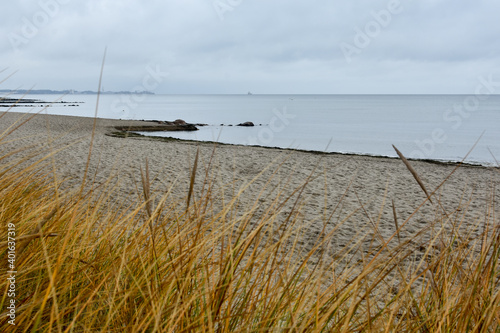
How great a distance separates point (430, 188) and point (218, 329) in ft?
30.3

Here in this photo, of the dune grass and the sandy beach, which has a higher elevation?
the dune grass

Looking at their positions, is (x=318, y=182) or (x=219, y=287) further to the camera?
(x=318, y=182)

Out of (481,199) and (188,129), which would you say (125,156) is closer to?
(481,199)

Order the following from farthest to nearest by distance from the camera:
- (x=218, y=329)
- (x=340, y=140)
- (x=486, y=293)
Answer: (x=340, y=140)
(x=486, y=293)
(x=218, y=329)

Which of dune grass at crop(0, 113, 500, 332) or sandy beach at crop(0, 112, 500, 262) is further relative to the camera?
sandy beach at crop(0, 112, 500, 262)

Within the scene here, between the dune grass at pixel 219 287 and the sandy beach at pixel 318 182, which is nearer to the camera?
the dune grass at pixel 219 287

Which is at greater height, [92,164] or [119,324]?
[119,324]

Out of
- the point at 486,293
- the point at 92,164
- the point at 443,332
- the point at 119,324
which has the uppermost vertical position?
the point at 486,293

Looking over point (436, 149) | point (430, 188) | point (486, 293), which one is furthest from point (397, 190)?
point (436, 149)

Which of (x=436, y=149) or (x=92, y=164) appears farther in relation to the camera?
(x=436, y=149)

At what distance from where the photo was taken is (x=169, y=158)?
11992 millimetres

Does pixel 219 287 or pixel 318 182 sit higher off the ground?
pixel 219 287

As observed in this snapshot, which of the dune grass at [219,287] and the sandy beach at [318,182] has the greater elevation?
the dune grass at [219,287]

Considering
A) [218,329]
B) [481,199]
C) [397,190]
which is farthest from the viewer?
[397,190]
